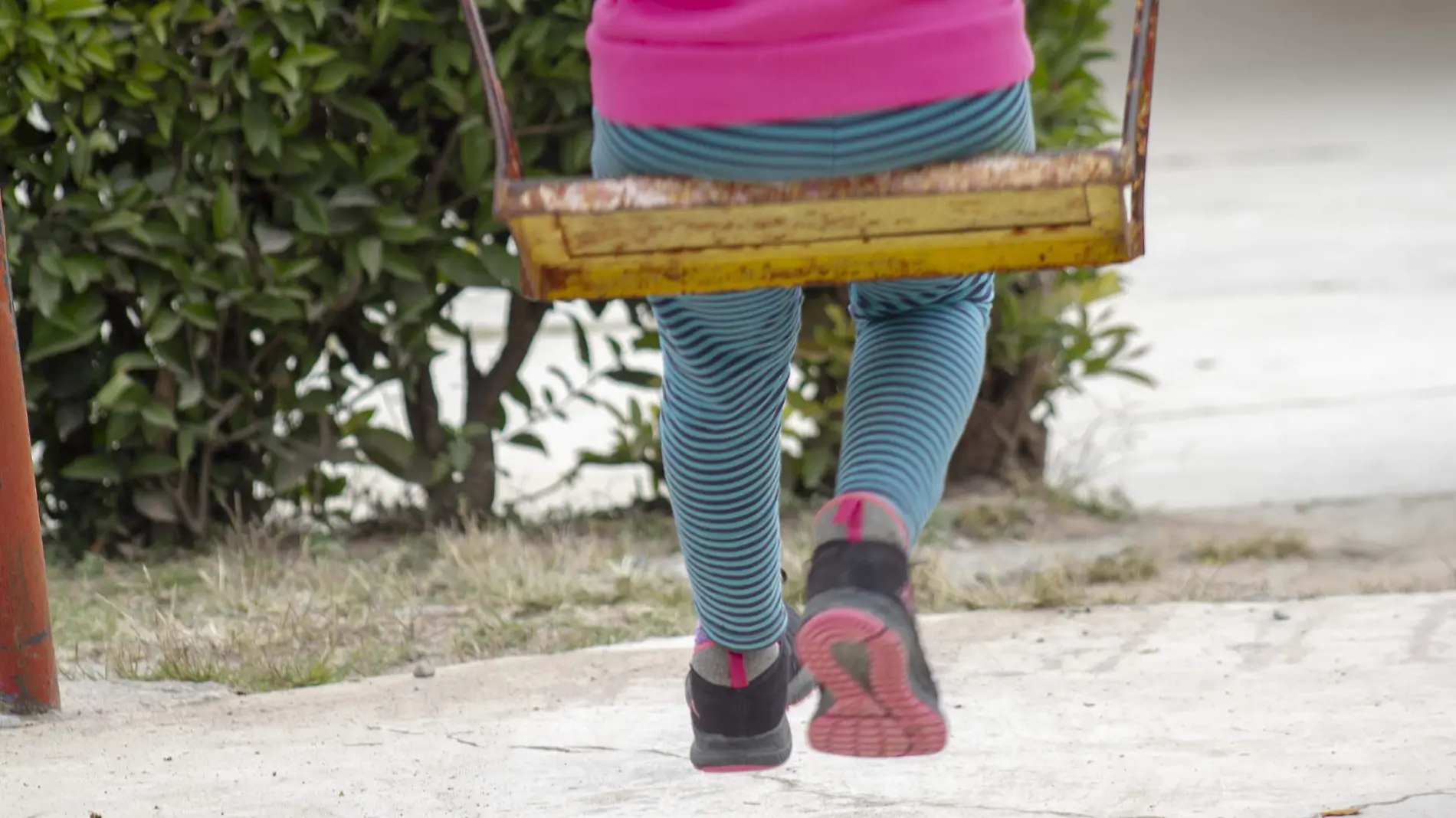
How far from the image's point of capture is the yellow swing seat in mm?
1854

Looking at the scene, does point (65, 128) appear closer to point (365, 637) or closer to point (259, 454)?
point (259, 454)

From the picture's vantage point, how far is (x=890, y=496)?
2129 millimetres

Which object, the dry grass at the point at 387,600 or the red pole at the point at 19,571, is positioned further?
the dry grass at the point at 387,600

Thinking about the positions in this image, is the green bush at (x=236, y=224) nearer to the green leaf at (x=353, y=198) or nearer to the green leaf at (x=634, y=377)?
the green leaf at (x=353, y=198)

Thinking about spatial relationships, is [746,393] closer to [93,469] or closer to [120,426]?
[120,426]

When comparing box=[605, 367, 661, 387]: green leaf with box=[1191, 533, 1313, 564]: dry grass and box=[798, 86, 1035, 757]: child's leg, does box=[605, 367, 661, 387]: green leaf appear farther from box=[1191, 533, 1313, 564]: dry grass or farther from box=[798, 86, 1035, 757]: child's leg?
box=[798, 86, 1035, 757]: child's leg

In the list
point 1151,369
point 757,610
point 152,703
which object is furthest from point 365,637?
point 1151,369

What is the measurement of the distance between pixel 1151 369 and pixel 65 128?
383 cm

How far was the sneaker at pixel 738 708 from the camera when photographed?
2400 millimetres

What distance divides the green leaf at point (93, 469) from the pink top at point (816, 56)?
253cm

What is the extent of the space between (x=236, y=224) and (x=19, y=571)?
3.65ft

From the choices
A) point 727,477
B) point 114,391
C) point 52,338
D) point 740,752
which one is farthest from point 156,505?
point 727,477

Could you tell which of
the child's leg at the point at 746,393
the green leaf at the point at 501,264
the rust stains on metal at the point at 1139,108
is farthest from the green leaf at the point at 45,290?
the rust stains on metal at the point at 1139,108

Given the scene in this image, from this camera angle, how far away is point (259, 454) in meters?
4.45
